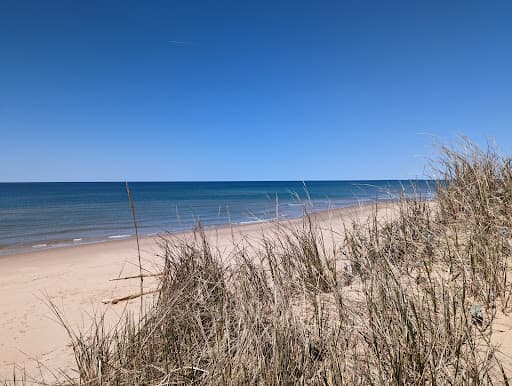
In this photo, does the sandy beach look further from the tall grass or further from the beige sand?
the tall grass

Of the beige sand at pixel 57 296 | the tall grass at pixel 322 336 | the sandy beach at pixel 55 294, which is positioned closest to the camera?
the tall grass at pixel 322 336

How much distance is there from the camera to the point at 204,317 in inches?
94.9

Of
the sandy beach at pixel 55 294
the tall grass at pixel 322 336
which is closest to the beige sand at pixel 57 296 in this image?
the sandy beach at pixel 55 294

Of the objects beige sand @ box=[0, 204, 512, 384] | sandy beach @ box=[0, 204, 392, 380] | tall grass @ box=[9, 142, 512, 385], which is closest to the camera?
tall grass @ box=[9, 142, 512, 385]

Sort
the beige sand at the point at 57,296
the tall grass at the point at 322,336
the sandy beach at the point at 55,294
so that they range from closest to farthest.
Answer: the tall grass at the point at 322,336 → the beige sand at the point at 57,296 → the sandy beach at the point at 55,294

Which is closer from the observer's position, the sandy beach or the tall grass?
the tall grass

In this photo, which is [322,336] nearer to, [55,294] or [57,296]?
[57,296]

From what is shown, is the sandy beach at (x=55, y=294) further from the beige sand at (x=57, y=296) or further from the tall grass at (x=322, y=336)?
the tall grass at (x=322, y=336)

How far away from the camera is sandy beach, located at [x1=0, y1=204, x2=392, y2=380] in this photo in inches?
147

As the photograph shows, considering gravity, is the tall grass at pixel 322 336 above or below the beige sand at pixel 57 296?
above

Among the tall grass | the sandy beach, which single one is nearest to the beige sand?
the sandy beach

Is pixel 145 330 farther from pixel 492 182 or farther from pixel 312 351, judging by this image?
pixel 492 182

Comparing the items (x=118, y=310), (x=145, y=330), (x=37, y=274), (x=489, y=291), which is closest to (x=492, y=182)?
(x=489, y=291)

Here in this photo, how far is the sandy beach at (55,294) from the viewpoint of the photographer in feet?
12.2
